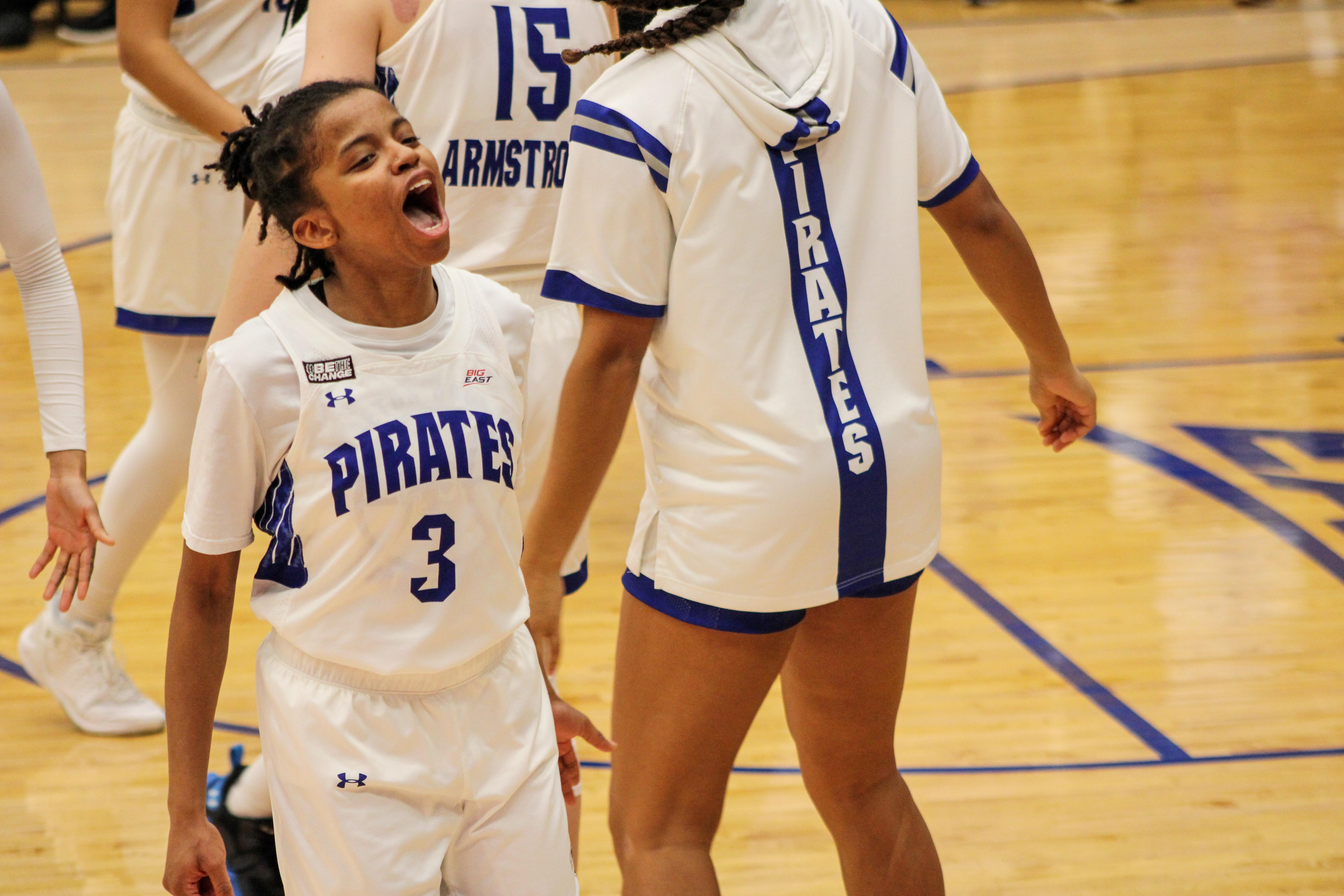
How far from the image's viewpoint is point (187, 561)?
1.75m

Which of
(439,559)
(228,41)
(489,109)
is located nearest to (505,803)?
(439,559)

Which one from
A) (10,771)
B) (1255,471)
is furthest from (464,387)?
(1255,471)

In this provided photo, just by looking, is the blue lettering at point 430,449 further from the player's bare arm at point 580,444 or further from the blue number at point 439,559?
the player's bare arm at point 580,444

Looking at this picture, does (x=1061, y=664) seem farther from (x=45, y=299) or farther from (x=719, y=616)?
(x=45, y=299)

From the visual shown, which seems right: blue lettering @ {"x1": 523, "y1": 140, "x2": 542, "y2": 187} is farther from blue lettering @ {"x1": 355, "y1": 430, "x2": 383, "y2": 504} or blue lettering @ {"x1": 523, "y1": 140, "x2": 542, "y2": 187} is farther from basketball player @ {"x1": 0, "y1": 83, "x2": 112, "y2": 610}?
blue lettering @ {"x1": 355, "y1": 430, "x2": 383, "y2": 504}

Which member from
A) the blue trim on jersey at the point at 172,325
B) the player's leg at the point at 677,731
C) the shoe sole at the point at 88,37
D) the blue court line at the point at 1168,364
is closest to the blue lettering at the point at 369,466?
the player's leg at the point at 677,731

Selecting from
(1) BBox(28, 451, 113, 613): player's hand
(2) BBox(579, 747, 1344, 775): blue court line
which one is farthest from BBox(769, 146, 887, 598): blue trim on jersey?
(2) BBox(579, 747, 1344, 775): blue court line

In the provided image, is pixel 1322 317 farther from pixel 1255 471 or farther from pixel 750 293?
pixel 750 293

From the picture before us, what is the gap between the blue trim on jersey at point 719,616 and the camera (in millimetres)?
1984

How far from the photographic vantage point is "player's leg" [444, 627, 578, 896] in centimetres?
179

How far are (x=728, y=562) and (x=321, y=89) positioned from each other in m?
0.74

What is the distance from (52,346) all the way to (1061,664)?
7.46 feet

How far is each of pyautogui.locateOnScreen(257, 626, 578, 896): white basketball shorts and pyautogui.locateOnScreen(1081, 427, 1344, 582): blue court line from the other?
2808mm

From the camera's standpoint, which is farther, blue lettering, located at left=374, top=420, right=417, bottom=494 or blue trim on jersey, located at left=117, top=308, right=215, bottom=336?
blue trim on jersey, located at left=117, top=308, right=215, bottom=336
